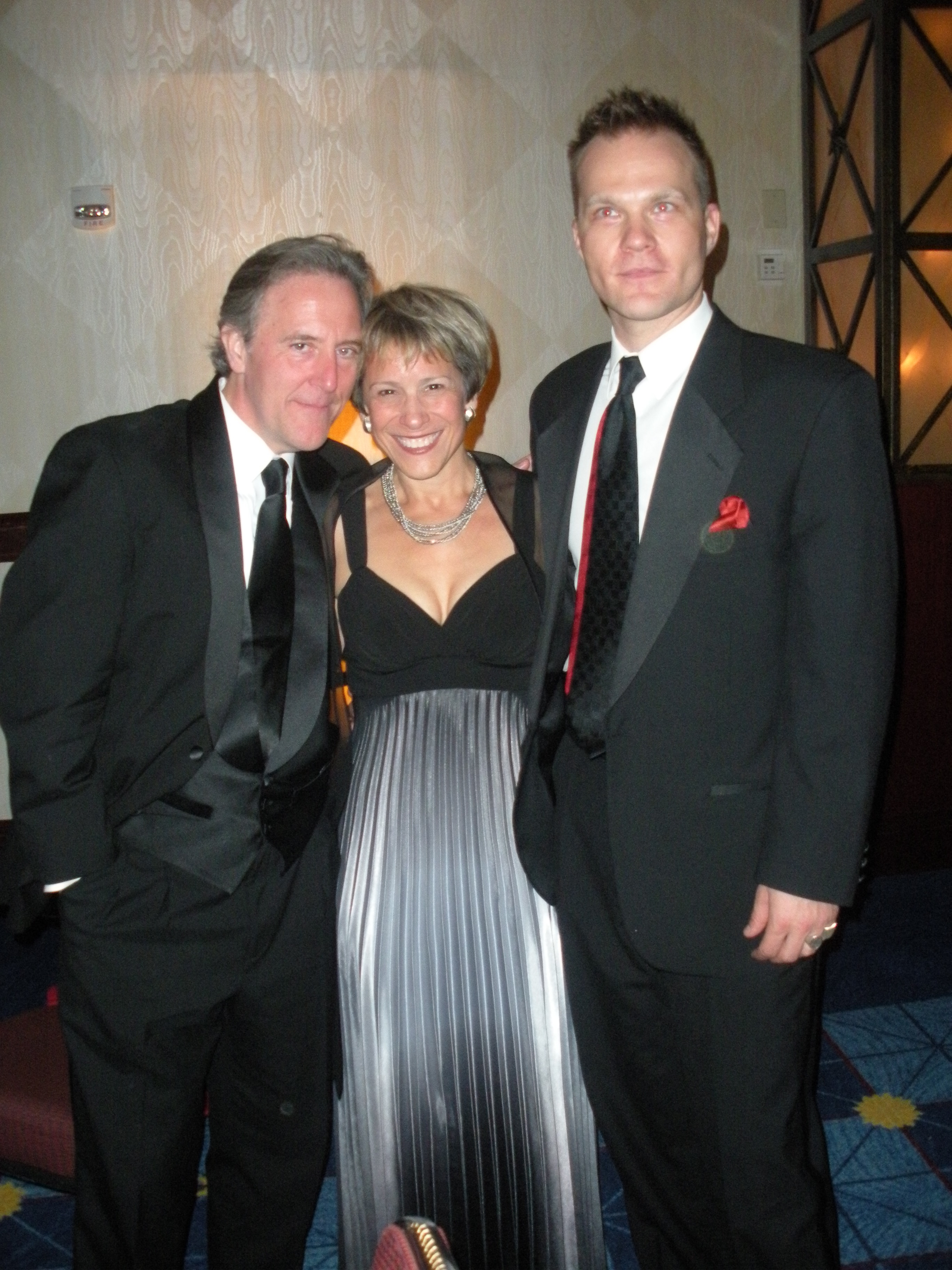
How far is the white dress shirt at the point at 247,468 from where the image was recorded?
5.75ft

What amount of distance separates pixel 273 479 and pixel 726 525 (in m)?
0.71

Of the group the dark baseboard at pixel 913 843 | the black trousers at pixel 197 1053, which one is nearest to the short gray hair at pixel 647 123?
the black trousers at pixel 197 1053

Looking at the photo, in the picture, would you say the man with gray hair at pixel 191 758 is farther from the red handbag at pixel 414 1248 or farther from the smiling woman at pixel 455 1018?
the red handbag at pixel 414 1248

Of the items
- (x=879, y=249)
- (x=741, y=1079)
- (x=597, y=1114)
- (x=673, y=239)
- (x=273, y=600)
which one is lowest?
(x=597, y=1114)

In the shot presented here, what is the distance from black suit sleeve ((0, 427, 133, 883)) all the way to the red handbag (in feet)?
3.31

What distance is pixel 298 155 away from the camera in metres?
3.67

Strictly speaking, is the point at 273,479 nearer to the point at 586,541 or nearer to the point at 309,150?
the point at 586,541

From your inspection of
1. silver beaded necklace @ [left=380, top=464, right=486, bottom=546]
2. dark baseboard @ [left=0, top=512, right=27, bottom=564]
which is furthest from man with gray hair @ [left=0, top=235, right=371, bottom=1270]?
dark baseboard @ [left=0, top=512, right=27, bottom=564]

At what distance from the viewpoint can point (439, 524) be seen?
2184 millimetres

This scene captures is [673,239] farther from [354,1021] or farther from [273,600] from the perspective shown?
[354,1021]

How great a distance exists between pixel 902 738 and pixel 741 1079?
2222 millimetres

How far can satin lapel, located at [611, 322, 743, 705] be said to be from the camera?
1.54 metres

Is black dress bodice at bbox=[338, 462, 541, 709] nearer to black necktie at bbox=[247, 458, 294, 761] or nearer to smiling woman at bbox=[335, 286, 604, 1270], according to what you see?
smiling woman at bbox=[335, 286, 604, 1270]

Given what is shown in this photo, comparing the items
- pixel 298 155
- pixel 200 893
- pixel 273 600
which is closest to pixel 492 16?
pixel 298 155
